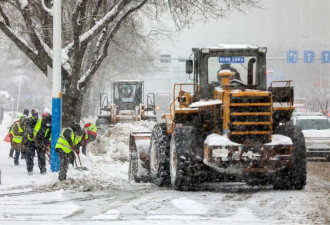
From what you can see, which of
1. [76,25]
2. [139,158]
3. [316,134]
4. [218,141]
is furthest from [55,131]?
[316,134]

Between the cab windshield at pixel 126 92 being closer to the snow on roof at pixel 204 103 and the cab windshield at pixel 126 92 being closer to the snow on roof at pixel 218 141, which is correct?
the snow on roof at pixel 204 103

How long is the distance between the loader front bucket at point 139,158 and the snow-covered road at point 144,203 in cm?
30

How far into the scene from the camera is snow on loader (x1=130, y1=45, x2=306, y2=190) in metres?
12.1

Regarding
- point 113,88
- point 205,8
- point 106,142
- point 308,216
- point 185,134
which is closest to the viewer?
point 308,216

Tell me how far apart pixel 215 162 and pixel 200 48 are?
2485mm

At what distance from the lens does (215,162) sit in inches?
472

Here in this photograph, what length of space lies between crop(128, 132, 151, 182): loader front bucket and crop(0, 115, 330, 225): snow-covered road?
1.00 feet

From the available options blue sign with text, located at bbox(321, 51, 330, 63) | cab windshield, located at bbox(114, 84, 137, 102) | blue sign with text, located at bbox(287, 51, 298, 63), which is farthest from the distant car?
blue sign with text, located at bbox(321, 51, 330, 63)

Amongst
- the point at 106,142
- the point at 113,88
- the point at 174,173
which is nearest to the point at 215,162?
the point at 174,173

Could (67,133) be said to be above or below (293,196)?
above

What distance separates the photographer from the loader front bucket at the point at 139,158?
49.4ft

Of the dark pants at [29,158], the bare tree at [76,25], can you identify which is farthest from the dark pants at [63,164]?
the bare tree at [76,25]

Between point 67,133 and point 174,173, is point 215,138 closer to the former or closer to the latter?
point 174,173

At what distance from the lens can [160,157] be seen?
1359 centimetres
